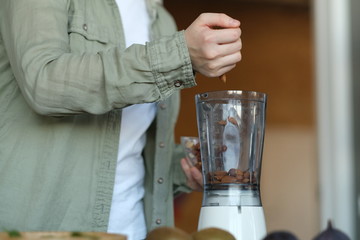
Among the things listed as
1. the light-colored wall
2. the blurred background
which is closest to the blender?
the blurred background

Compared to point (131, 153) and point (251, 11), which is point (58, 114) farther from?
point (251, 11)

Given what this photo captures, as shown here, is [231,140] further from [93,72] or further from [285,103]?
[285,103]

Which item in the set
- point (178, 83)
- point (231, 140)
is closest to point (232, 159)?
point (231, 140)

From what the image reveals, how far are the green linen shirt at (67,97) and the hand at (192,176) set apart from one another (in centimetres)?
10

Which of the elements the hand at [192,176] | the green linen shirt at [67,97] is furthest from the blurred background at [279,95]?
the green linen shirt at [67,97]

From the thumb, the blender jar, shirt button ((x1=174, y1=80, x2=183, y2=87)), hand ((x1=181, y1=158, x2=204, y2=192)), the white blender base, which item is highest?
the thumb

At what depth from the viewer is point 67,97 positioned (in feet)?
2.80

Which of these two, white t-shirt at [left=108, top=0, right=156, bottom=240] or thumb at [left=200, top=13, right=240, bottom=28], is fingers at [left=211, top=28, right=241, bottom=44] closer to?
thumb at [left=200, top=13, right=240, bottom=28]

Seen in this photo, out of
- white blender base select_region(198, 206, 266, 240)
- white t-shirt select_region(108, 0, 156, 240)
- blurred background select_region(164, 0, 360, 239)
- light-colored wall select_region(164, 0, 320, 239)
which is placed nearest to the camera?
white blender base select_region(198, 206, 266, 240)

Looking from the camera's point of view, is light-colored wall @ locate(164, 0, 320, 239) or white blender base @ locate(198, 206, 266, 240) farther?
Answer: light-colored wall @ locate(164, 0, 320, 239)

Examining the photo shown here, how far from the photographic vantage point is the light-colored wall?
4457 millimetres

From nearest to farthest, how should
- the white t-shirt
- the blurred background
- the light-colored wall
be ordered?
the white t-shirt → the blurred background → the light-colored wall

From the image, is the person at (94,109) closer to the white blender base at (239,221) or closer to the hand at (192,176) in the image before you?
the hand at (192,176)

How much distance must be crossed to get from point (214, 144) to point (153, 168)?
306mm
